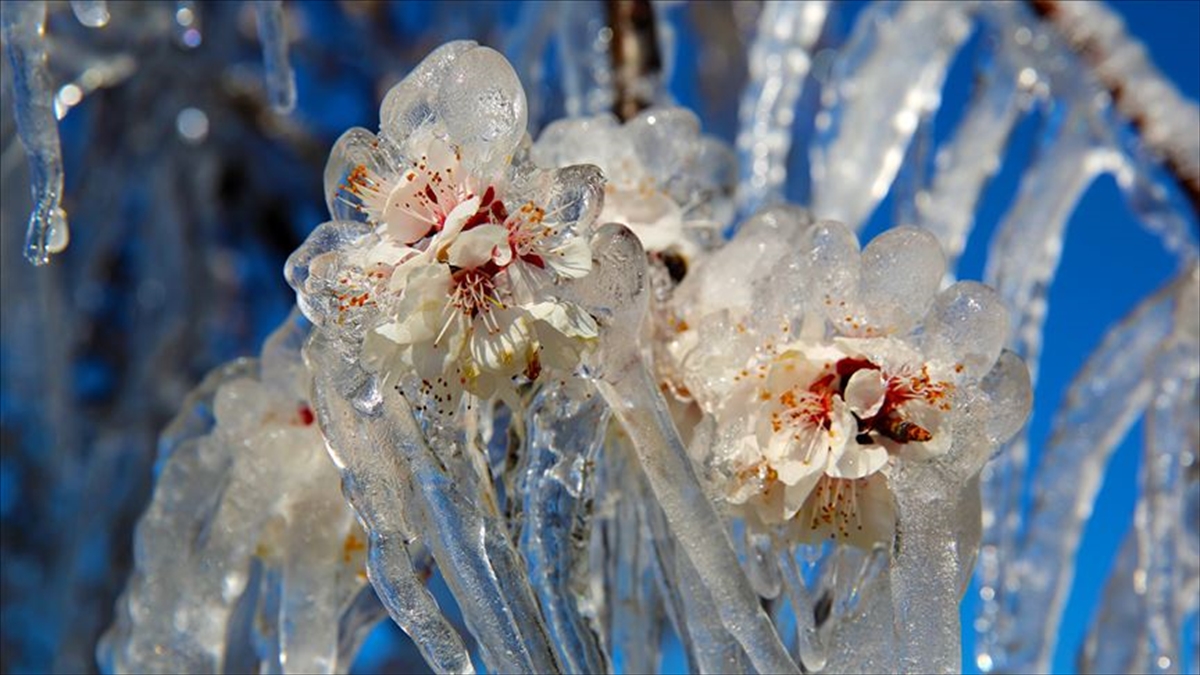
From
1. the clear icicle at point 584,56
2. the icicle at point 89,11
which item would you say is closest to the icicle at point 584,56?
the clear icicle at point 584,56

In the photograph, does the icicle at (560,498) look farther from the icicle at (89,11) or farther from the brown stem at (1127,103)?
the brown stem at (1127,103)

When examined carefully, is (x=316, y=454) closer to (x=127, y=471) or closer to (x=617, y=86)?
(x=617, y=86)

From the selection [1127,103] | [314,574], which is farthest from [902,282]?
[1127,103]

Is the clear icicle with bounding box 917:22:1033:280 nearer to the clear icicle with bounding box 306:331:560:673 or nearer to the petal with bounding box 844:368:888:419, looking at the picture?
the petal with bounding box 844:368:888:419

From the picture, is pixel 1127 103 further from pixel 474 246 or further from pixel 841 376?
pixel 474 246

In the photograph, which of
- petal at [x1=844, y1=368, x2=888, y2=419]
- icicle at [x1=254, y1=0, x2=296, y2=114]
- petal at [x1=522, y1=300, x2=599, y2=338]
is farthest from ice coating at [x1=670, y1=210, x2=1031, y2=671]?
icicle at [x1=254, y1=0, x2=296, y2=114]

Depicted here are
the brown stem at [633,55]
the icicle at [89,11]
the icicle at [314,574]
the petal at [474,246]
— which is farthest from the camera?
the brown stem at [633,55]
